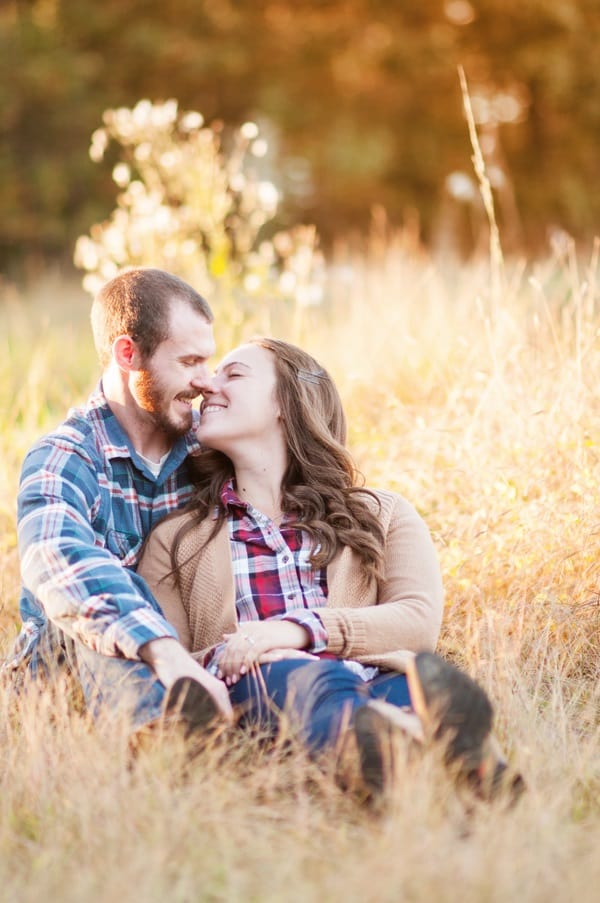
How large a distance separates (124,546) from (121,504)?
121 mm

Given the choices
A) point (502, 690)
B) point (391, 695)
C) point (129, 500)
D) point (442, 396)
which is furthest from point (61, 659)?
point (442, 396)

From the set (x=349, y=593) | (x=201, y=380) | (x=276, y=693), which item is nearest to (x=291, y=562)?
(x=349, y=593)

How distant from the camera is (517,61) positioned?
14539mm

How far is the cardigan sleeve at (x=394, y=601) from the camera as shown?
106 inches

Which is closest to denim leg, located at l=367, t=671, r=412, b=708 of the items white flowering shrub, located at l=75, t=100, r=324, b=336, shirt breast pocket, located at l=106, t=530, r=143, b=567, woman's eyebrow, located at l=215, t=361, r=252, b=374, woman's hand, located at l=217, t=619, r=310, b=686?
woman's hand, located at l=217, t=619, r=310, b=686

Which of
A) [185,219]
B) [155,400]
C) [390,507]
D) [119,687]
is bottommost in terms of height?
[119,687]

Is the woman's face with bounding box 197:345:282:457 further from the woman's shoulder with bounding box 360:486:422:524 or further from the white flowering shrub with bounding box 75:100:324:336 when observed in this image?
the white flowering shrub with bounding box 75:100:324:336

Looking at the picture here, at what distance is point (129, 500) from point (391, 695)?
3.09 feet

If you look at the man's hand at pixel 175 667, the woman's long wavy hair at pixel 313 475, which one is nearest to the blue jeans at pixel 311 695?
the man's hand at pixel 175 667

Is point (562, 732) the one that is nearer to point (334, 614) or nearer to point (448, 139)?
point (334, 614)

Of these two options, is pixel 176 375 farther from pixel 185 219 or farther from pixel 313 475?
pixel 185 219

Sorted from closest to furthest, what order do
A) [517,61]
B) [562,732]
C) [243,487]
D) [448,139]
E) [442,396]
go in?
[562,732], [243,487], [442,396], [517,61], [448,139]

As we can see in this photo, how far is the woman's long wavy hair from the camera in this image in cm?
291

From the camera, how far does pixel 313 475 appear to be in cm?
307
